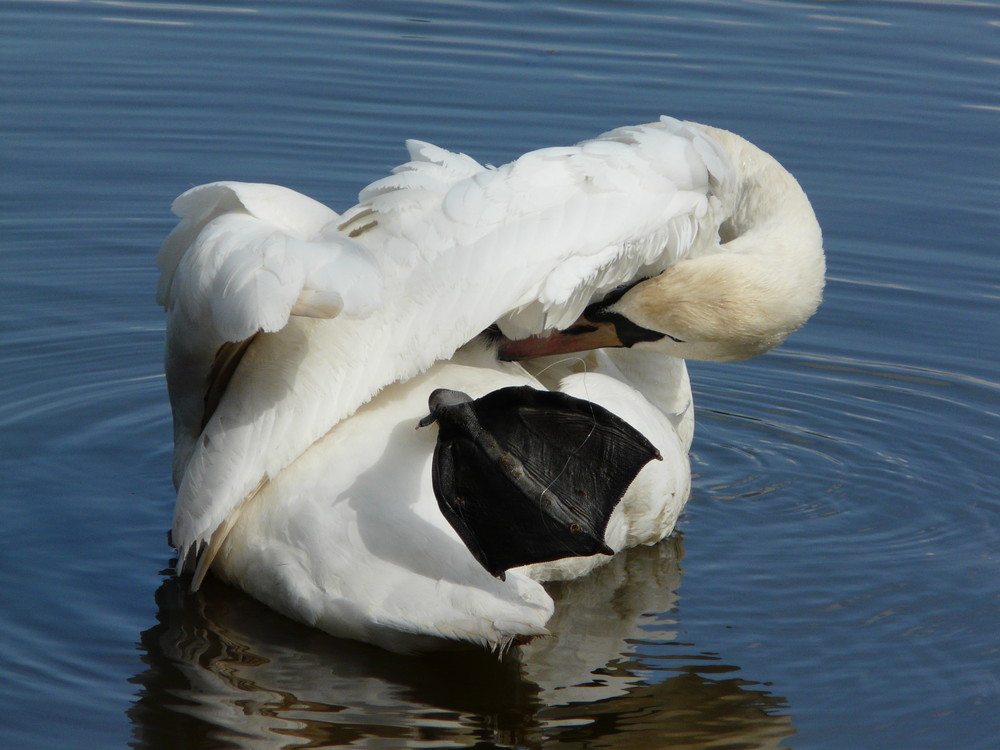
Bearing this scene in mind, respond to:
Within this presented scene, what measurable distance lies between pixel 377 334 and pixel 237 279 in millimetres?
439

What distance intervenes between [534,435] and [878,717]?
1.10 metres

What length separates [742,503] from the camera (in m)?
5.54

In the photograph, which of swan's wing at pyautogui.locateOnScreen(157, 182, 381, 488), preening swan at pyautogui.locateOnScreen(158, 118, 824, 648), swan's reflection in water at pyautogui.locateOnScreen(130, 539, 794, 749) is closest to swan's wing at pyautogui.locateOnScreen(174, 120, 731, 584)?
preening swan at pyautogui.locateOnScreen(158, 118, 824, 648)

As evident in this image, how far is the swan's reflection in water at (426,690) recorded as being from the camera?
402 cm

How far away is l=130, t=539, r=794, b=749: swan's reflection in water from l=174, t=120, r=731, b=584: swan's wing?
31cm

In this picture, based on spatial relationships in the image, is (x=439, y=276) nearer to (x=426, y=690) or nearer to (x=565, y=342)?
(x=565, y=342)

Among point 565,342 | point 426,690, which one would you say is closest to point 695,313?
point 565,342

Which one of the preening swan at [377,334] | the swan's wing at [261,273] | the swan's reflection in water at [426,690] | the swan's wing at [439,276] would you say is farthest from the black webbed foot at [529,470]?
the swan's wing at [261,273]

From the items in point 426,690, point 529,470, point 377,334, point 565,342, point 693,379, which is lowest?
point 693,379

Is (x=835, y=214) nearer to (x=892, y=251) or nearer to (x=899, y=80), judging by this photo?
(x=892, y=251)

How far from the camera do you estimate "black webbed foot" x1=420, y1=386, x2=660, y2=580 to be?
4141mm

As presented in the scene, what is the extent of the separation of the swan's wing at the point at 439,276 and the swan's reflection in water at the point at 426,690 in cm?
31

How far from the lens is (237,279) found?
153 inches

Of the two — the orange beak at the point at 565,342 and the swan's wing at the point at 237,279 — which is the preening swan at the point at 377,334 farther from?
the orange beak at the point at 565,342
